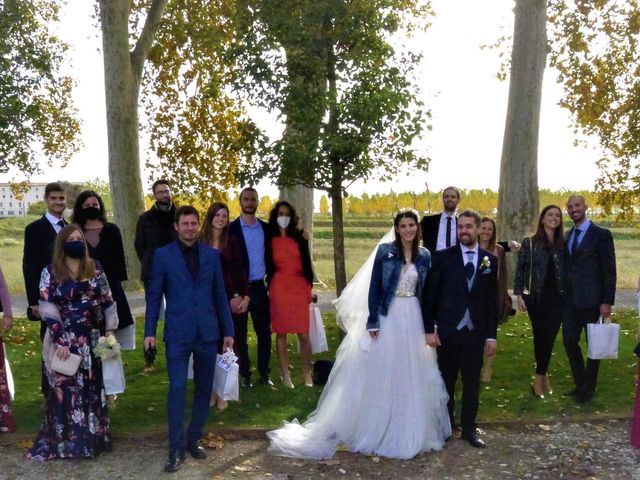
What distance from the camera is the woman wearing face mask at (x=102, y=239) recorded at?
741 centimetres

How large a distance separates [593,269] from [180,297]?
4279 millimetres

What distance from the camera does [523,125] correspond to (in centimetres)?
1527

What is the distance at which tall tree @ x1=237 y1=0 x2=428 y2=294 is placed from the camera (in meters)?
8.89

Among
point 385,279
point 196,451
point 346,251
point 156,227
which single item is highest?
point 156,227

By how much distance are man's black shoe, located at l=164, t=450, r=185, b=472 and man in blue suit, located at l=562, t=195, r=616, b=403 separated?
14.0 feet

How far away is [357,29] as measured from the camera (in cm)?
897

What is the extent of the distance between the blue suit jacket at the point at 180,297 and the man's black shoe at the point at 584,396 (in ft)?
13.7

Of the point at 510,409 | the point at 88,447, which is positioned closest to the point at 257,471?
the point at 88,447

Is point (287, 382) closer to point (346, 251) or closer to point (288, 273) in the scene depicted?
point (288, 273)

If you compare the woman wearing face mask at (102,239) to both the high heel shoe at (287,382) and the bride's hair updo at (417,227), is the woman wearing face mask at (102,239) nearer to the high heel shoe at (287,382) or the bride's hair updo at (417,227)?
the high heel shoe at (287,382)

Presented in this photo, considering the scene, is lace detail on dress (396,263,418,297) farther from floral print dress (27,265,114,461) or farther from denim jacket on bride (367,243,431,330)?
floral print dress (27,265,114,461)

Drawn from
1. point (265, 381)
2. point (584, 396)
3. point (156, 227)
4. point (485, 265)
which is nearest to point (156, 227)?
point (156, 227)

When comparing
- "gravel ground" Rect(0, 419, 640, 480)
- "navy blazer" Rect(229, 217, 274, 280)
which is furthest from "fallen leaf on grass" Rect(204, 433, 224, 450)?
"navy blazer" Rect(229, 217, 274, 280)

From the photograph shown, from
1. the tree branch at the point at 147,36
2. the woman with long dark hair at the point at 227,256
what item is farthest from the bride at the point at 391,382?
the tree branch at the point at 147,36
